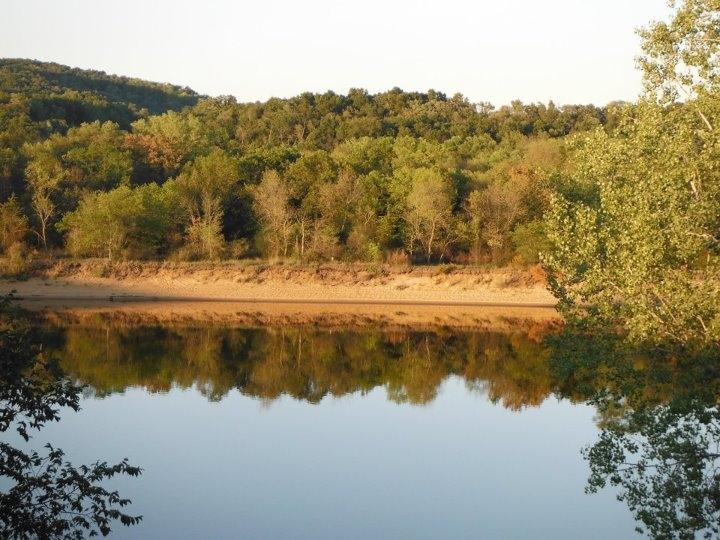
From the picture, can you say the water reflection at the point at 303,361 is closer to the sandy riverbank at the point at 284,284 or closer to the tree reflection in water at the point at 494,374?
the tree reflection in water at the point at 494,374

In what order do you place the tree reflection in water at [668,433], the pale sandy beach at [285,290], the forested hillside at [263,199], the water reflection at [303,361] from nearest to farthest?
1. the tree reflection in water at [668,433]
2. the water reflection at [303,361]
3. the pale sandy beach at [285,290]
4. the forested hillside at [263,199]

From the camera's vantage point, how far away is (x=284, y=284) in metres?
42.7

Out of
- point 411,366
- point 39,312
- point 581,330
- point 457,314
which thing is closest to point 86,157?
→ point 39,312

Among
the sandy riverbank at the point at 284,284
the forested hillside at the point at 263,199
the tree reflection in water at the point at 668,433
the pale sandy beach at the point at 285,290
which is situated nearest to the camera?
the tree reflection in water at the point at 668,433

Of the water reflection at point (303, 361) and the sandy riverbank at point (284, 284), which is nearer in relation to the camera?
the water reflection at point (303, 361)

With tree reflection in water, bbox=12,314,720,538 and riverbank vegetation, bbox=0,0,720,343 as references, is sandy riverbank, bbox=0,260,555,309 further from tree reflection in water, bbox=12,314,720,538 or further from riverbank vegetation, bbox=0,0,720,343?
tree reflection in water, bbox=12,314,720,538

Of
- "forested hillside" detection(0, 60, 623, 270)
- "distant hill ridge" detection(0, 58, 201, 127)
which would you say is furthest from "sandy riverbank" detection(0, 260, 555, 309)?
"distant hill ridge" detection(0, 58, 201, 127)

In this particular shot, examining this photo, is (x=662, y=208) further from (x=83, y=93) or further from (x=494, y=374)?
(x=83, y=93)

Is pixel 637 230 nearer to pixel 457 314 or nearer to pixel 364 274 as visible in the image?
pixel 457 314

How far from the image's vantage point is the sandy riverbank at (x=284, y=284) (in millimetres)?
41656

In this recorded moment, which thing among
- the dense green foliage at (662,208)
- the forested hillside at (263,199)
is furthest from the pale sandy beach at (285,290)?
the dense green foliage at (662,208)

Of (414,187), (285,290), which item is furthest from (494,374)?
(414,187)

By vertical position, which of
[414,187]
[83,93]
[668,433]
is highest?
[83,93]

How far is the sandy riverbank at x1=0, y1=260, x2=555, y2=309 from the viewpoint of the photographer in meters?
41.7
